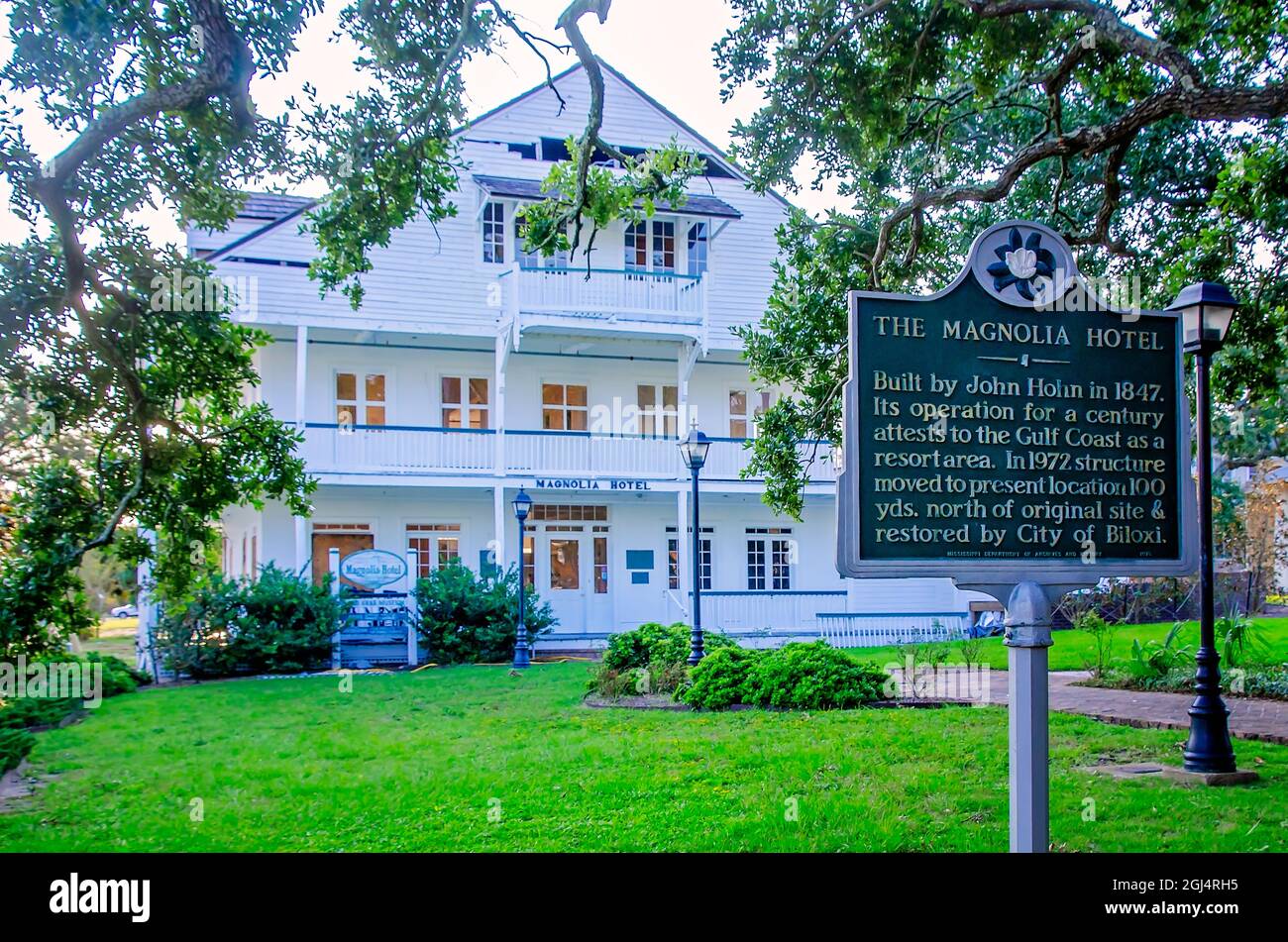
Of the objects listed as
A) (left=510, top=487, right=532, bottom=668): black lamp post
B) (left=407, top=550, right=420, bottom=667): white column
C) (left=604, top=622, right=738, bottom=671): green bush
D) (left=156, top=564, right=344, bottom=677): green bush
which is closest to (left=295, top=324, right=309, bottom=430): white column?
(left=156, top=564, right=344, bottom=677): green bush

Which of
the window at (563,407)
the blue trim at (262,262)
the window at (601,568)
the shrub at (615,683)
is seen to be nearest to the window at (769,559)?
the window at (601,568)

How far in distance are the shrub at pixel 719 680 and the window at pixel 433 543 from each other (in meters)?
11.7

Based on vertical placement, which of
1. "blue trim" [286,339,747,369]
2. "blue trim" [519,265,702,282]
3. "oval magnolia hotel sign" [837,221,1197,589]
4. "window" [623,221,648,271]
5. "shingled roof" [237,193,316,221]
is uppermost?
"shingled roof" [237,193,316,221]

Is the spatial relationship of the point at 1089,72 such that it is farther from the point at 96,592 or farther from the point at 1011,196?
the point at 96,592

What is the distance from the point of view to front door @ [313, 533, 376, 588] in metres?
23.5

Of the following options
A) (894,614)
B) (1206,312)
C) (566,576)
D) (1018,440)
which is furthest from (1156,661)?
(566,576)

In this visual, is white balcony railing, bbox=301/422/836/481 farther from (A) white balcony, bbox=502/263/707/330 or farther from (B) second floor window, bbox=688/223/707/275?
(B) second floor window, bbox=688/223/707/275

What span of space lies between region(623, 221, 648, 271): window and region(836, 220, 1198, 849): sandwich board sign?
67.4 feet

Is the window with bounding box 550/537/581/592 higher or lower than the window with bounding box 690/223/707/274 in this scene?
lower

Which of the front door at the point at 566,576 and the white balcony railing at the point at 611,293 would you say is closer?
the white balcony railing at the point at 611,293

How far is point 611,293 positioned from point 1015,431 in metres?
18.7

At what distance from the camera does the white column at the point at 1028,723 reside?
481 centimetres

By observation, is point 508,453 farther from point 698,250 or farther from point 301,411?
point 698,250

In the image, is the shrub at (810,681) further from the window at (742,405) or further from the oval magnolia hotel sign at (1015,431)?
the window at (742,405)
